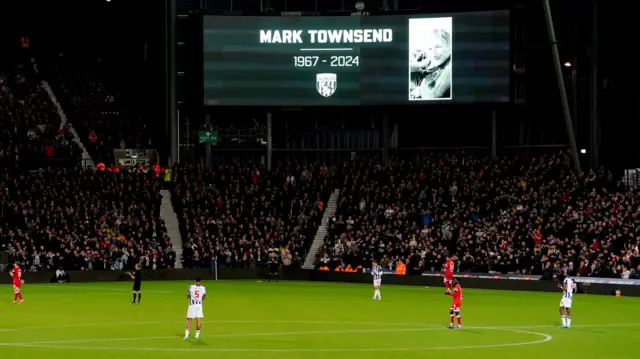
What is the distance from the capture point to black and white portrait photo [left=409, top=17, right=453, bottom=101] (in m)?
67.3

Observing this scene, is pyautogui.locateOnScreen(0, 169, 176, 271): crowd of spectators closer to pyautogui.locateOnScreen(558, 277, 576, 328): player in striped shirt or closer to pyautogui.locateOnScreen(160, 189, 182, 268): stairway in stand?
pyautogui.locateOnScreen(160, 189, 182, 268): stairway in stand

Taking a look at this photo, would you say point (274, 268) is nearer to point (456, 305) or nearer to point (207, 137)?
point (207, 137)

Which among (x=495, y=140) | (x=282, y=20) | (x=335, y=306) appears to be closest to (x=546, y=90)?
(x=495, y=140)

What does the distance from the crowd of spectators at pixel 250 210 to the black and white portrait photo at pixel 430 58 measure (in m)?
8.60

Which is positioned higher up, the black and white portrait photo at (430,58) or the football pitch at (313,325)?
the black and white portrait photo at (430,58)

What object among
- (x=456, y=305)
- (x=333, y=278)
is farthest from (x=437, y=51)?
(x=456, y=305)

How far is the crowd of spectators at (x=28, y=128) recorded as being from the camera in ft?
233

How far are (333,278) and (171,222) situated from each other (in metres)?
12.8

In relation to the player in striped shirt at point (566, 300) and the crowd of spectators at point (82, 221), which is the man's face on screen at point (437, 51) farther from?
the player in striped shirt at point (566, 300)

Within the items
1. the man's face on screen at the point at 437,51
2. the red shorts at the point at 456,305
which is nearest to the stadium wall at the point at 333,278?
the man's face on screen at the point at 437,51

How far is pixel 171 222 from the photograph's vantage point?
69875 mm

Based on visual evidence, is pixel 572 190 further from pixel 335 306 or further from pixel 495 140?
pixel 335 306

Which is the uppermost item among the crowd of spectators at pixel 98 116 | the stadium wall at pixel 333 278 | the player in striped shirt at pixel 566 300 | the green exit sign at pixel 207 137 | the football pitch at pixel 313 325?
the crowd of spectators at pixel 98 116

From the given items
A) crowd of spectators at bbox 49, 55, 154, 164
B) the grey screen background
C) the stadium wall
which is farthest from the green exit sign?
the stadium wall
